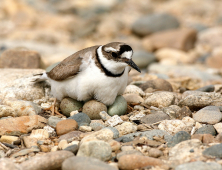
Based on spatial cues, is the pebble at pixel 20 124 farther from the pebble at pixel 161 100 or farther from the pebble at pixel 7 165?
the pebble at pixel 161 100

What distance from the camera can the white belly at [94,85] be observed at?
475 cm

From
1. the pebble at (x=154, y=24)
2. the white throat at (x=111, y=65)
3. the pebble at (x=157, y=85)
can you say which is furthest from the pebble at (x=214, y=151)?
the pebble at (x=154, y=24)

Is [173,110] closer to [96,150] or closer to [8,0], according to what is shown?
[96,150]

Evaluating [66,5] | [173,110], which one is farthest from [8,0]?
[173,110]

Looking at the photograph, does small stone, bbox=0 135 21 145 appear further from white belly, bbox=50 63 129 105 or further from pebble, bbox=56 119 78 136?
white belly, bbox=50 63 129 105

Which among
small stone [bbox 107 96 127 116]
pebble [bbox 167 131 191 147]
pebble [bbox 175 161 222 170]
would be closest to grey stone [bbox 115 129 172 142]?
pebble [bbox 167 131 191 147]

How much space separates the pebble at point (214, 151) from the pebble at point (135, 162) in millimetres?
579

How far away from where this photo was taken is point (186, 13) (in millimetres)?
Result: 20938

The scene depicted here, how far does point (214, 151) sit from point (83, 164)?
1.55 metres

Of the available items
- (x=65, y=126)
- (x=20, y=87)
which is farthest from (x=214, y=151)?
(x=20, y=87)

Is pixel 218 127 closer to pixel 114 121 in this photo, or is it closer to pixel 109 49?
pixel 114 121

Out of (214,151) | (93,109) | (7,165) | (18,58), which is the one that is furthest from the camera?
(18,58)

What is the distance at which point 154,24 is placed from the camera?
1603 centimetres

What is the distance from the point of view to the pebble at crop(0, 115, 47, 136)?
14.4 feet
